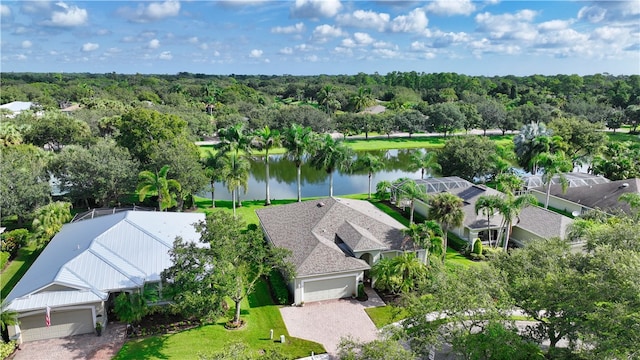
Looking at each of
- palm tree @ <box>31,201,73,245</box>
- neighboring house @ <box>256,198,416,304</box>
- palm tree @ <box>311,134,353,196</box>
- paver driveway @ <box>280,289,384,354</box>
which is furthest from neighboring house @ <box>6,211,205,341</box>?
palm tree @ <box>311,134,353,196</box>

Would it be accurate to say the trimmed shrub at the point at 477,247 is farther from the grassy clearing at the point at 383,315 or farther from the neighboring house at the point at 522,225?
the grassy clearing at the point at 383,315

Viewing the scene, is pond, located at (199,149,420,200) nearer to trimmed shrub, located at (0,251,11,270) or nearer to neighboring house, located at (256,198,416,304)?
neighboring house, located at (256,198,416,304)

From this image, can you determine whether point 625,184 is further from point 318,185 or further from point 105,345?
point 105,345

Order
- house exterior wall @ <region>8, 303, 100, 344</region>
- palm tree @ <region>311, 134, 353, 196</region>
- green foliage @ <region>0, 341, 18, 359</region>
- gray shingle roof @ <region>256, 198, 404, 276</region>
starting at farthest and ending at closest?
1. palm tree @ <region>311, 134, 353, 196</region>
2. gray shingle roof @ <region>256, 198, 404, 276</region>
3. house exterior wall @ <region>8, 303, 100, 344</region>
4. green foliage @ <region>0, 341, 18, 359</region>

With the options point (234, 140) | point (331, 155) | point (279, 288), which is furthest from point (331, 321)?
point (234, 140)

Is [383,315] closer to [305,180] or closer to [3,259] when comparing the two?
[3,259]
